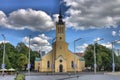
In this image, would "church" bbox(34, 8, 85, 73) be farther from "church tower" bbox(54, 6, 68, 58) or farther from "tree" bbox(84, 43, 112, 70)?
"tree" bbox(84, 43, 112, 70)

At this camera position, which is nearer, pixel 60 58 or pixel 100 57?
pixel 60 58

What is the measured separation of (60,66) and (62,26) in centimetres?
1812

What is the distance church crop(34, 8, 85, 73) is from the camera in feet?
420

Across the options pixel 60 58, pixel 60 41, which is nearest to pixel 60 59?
pixel 60 58

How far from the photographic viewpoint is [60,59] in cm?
12862

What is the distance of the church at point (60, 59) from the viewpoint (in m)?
128

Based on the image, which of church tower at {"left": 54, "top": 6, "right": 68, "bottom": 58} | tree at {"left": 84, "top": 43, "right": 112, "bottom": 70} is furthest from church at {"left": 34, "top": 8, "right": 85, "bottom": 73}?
tree at {"left": 84, "top": 43, "right": 112, "bottom": 70}

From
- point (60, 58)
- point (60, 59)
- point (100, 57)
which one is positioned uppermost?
point (100, 57)

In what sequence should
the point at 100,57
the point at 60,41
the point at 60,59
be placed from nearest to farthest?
the point at 60,59 → the point at 100,57 → the point at 60,41

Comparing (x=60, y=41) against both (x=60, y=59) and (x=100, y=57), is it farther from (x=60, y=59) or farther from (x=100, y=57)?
(x=100, y=57)

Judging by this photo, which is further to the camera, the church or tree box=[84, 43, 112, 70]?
tree box=[84, 43, 112, 70]

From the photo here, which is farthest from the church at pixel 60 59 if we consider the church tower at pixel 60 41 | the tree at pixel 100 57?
the tree at pixel 100 57

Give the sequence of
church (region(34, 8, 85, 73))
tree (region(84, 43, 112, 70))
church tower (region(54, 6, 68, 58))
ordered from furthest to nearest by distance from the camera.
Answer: church tower (region(54, 6, 68, 58)) → tree (region(84, 43, 112, 70)) → church (region(34, 8, 85, 73))

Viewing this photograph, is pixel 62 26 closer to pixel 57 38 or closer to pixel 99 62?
pixel 57 38
